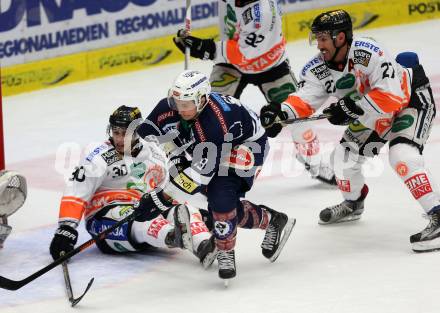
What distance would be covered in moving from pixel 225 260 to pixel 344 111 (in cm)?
117

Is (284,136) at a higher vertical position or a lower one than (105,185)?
lower

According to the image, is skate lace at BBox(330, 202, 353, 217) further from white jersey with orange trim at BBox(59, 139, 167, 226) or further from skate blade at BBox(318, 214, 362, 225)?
white jersey with orange trim at BBox(59, 139, 167, 226)

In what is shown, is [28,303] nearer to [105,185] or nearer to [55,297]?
[55,297]

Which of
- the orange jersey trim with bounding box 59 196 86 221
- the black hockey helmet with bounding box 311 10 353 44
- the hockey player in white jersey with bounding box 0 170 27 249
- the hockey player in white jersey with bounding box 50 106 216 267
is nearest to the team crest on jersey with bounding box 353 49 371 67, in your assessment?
the black hockey helmet with bounding box 311 10 353 44

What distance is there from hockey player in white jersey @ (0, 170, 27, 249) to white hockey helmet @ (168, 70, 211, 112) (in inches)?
52.3

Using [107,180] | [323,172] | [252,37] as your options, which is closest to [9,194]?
[107,180]

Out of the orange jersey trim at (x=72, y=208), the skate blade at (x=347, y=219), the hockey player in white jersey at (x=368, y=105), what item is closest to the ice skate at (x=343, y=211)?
the skate blade at (x=347, y=219)

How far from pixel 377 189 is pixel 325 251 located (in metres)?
1.42

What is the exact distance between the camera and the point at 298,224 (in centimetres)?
736

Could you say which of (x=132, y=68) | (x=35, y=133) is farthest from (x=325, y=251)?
(x=132, y=68)

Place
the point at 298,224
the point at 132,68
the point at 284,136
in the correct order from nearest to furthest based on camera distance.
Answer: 1. the point at 298,224
2. the point at 284,136
3. the point at 132,68

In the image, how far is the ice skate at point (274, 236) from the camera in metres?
6.50

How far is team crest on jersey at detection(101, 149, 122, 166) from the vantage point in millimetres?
6777

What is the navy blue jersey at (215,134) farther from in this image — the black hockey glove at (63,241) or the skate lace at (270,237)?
the black hockey glove at (63,241)
